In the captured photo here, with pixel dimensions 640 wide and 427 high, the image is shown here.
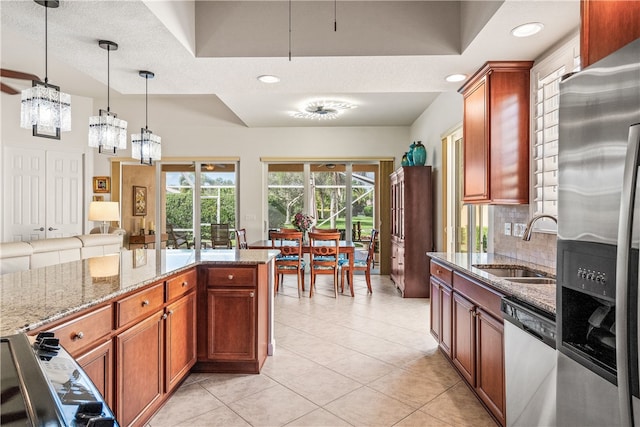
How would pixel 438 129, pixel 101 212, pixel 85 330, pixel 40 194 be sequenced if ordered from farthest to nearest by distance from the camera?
pixel 40 194 < pixel 101 212 < pixel 438 129 < pixel 85 330

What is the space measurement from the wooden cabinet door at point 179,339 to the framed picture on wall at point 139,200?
5.80 metres

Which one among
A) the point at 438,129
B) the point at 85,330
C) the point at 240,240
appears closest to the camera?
the point at 85,330

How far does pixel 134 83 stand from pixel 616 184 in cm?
377

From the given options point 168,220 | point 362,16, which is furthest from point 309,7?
point 168,220

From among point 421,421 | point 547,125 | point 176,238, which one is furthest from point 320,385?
point 176,238

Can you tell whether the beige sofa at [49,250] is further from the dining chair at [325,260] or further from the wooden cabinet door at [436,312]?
the wooden cabinet door at [436,312]

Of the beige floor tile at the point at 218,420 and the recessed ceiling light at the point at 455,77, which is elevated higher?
the recessed ceiling light at the point at 455,77

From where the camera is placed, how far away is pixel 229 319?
9.42 ft

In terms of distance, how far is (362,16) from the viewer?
305cm

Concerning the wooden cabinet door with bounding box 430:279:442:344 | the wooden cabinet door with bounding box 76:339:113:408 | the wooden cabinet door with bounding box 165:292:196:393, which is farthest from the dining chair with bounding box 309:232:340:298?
the wooden cabinet door with bounding box 76:339:113:408

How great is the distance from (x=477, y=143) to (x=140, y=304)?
268 cm

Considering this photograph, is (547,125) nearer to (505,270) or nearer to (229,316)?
(505,270)

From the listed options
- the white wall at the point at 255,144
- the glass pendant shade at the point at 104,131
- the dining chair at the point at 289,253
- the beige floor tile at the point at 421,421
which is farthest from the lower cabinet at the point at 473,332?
the white wall at the point at 255,144

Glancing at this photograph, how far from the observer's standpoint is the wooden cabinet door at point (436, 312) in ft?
10.7
